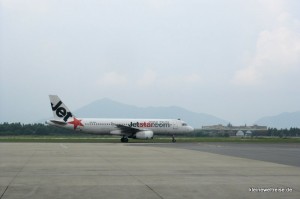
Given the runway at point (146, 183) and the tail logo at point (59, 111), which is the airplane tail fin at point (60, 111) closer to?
the tail logo at point (59, 111)

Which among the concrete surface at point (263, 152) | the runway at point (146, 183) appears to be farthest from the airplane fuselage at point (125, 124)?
the runway at point (146, 183)

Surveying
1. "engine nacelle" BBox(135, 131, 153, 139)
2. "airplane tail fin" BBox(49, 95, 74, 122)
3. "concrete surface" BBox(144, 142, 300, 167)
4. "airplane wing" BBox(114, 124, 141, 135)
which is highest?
"airplane tail fin" BBox(49, 95, 74, 122)

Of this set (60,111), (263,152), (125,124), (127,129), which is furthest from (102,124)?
(263,152)

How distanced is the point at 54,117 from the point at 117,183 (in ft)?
144

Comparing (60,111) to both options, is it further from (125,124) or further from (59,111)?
(125,124)

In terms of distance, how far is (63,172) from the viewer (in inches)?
556

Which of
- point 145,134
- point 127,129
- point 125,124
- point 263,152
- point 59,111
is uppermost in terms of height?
point 59,111

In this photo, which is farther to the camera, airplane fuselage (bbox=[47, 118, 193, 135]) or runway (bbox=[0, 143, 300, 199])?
airplane fuselage (bbox=[47, 118, 193, 135])

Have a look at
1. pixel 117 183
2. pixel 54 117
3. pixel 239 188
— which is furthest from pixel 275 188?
pixel 54 117

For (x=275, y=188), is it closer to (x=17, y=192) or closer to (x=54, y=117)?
(x=17, y=192)

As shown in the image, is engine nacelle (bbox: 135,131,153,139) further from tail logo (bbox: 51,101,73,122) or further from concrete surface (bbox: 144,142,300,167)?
concrete surface (bbox: 144,142,300,167)

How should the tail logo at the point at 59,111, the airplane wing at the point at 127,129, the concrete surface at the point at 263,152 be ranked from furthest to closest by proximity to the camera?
1. the tail logo at the point at 59,111
2. the airplane wing at the point at 127,129
3. the concrete surface at the point at 263,152

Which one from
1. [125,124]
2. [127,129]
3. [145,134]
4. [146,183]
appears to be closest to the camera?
[146,183]

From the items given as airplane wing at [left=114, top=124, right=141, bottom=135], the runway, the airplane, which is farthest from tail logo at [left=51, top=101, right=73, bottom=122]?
the runway
